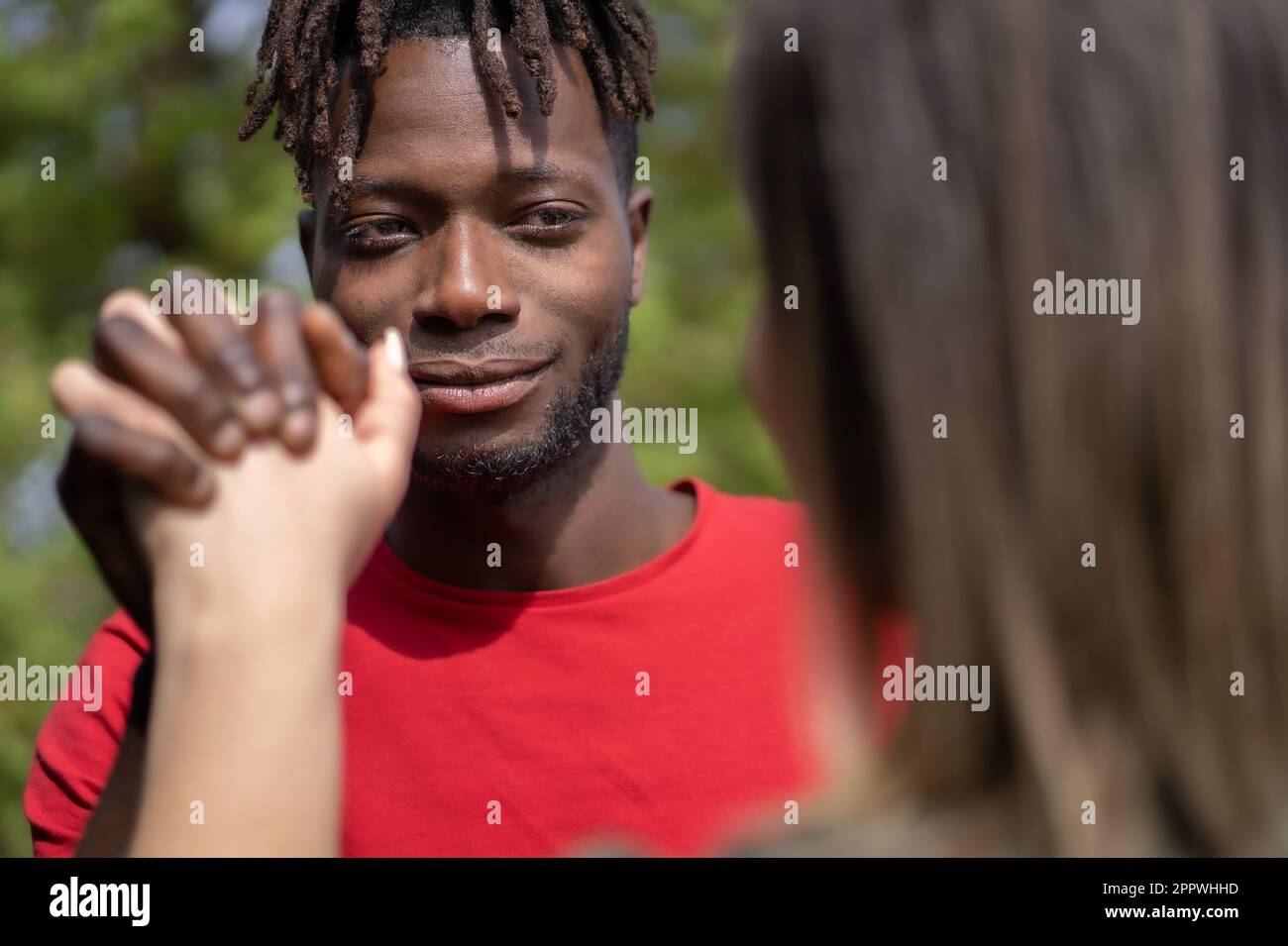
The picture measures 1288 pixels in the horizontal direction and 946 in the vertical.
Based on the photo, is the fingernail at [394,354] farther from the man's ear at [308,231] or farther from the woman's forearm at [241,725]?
the man's ear at [308,231]

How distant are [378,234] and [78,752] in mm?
1197

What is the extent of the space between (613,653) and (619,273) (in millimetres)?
820

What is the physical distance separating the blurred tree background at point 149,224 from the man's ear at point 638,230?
3.14 meters

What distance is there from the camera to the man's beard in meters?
2.82

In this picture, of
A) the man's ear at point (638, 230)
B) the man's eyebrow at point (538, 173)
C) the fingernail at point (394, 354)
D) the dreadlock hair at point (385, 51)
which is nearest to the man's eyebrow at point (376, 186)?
the dreadlock hair at point (385, 51)

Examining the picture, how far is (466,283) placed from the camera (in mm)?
2715

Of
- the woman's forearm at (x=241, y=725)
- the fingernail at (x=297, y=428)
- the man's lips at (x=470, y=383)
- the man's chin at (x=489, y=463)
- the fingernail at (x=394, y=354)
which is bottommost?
the woman's forearm at (x=241, y=725)

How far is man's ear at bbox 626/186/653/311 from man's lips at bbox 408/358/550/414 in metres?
0.53

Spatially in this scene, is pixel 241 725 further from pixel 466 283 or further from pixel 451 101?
pixel 451 101

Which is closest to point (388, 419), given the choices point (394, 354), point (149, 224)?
point (394, 354)

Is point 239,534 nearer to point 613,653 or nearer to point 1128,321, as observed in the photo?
point 1128,321

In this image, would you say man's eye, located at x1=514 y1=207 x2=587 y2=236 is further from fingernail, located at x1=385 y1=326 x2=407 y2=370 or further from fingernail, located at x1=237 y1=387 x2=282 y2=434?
fingernail, located at x1=237 y1=387 x2=282 y2=434

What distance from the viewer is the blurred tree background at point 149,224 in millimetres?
6809

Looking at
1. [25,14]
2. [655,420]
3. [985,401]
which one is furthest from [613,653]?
[25,14]
